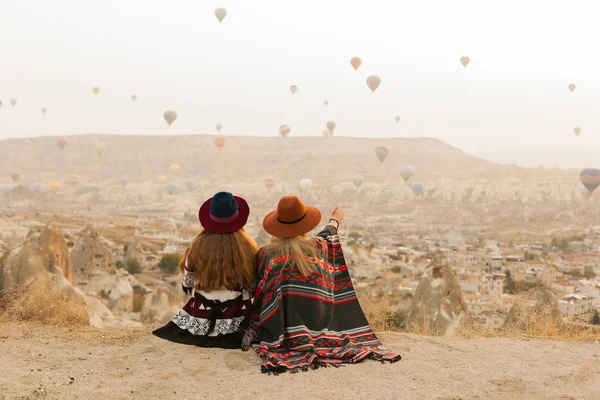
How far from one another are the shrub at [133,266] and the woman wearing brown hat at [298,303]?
33.3m

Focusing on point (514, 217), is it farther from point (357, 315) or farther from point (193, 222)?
point (357, 315)

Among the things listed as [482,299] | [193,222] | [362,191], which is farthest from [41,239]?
[362,191]

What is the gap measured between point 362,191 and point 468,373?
335 feet

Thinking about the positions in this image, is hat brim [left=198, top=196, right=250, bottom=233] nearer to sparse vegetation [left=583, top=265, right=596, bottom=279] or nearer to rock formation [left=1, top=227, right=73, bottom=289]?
rock formation [left=1, top=227, right=73, bottom=289]

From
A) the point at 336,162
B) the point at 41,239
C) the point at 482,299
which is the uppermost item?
the point at 336,162

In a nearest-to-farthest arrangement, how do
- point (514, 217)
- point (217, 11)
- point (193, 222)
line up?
point (217, 11), point (193, 222), point (514, 217)

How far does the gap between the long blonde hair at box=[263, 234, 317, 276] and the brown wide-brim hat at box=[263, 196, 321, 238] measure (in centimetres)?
5

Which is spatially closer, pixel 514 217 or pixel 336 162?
pixel 514 217

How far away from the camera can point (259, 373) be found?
13.4 ft

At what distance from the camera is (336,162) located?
413ft

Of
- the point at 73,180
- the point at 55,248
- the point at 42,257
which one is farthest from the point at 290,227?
the point at 73,180

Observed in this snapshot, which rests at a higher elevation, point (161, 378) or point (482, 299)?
point (161, 378)

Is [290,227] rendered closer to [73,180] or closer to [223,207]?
[223,207]

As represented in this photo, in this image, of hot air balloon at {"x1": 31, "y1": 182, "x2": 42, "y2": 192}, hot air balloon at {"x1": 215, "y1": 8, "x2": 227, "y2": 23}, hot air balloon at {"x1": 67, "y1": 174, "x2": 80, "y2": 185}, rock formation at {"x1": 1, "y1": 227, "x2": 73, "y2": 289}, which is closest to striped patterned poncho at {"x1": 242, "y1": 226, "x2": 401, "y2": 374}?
rock formation at {"x1": 1, "y1": 227, "x2": 73, "y2": 289}
